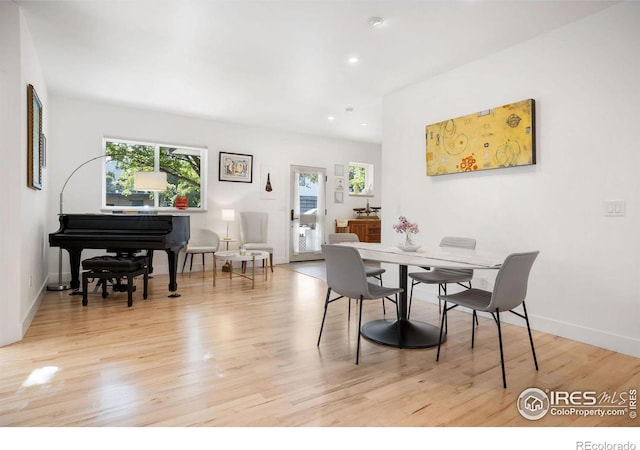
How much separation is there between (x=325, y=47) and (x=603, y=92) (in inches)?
92.6

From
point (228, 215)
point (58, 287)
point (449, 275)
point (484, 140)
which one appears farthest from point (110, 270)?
point (484, 140)

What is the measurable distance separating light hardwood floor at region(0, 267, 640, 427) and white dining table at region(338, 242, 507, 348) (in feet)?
0.42

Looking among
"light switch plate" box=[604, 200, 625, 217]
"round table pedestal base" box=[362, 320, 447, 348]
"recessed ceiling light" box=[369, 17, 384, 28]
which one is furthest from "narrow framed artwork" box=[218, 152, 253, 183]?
"light switch plate" box=[604, 200, 625, 217]

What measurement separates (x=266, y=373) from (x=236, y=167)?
4947 mm

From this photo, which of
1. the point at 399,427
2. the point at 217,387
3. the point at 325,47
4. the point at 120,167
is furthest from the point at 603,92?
the point at 120,167

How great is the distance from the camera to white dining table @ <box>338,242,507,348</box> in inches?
98.7

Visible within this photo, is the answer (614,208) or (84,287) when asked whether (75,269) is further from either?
(614,208)

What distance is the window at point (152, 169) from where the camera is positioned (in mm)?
5734

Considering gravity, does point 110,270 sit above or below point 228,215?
below

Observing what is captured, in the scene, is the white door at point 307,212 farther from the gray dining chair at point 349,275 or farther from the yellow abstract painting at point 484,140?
the gray dining chair at point 349,275

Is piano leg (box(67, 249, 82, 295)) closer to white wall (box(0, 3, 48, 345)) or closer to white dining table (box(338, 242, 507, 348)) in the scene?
white wall (box(0, 3, 48, 345))

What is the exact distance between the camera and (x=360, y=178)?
851cm

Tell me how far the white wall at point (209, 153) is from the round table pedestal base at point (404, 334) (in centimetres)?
406
